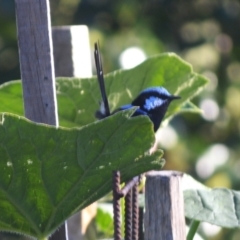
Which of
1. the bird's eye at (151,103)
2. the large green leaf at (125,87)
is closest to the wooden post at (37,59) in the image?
the large green leaf at (125,87)

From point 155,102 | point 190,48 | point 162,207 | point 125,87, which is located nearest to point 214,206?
point 162,207

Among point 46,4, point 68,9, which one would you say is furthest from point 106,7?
point 46,4

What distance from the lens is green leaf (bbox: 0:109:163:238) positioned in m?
1.19

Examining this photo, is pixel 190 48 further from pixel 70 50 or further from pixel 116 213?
pixel 116 213

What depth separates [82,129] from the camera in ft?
3.90

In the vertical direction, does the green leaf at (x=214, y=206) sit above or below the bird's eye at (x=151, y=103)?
below

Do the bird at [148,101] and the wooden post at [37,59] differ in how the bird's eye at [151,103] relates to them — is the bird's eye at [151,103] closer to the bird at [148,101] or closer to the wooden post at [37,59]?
the bird at [148,101]

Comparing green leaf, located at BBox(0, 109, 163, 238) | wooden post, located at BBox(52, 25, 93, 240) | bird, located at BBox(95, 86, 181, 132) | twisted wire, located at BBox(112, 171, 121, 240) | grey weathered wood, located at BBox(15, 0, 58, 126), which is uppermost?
wooden post, located at BBox(52, 25, 93, 240)

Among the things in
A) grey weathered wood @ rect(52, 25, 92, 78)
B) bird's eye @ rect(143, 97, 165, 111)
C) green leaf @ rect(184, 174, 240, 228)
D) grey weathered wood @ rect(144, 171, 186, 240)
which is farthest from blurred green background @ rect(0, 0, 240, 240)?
grey weathered wood @ rect(144, 171, 186, 240)

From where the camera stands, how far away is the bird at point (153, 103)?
87.0 inches

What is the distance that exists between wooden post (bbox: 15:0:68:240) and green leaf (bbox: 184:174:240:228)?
0.89ft

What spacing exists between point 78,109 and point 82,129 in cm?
88

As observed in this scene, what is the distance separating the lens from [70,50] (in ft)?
6.88

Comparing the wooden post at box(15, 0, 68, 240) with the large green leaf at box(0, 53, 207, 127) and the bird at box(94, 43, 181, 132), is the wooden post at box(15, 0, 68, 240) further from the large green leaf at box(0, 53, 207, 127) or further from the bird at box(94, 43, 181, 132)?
the large green leaf at box(0, 53, 207, 127)
